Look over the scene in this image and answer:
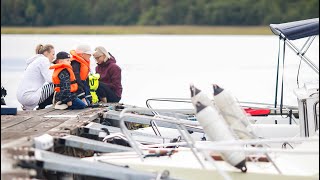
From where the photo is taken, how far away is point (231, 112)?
315 inches

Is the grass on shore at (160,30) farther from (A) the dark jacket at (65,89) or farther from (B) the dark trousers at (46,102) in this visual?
(A) the dark jacket at (65,89)

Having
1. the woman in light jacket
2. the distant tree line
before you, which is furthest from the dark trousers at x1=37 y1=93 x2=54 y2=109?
the distant tree line

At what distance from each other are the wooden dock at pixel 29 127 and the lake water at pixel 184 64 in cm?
289

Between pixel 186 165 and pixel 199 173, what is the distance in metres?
0.21

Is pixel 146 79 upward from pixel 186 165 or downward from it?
downward

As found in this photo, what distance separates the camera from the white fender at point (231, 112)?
7.98 metres

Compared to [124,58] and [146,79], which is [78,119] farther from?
[124,58]

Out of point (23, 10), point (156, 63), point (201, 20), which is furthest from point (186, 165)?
point (201, 20)

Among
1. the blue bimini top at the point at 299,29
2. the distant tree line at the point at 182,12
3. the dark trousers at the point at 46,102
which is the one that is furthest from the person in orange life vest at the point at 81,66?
the distant tree line at the point at 182,12

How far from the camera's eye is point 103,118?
10875mm

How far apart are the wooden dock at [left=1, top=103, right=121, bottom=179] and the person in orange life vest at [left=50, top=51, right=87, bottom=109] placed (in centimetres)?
17

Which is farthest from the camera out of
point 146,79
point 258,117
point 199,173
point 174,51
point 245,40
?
point 245,40

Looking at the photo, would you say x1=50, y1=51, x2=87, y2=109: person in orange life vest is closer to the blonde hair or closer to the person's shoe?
the person's shoe

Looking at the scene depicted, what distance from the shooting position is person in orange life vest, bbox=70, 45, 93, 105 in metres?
11.3
